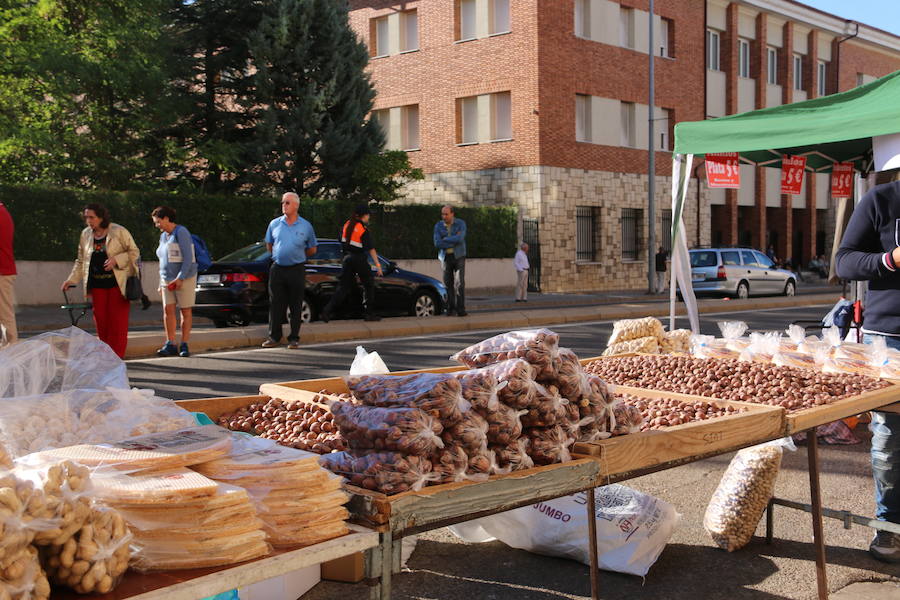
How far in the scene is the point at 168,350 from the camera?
37.8 feet

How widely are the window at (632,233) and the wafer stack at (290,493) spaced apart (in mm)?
31413

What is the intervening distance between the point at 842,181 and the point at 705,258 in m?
17.5

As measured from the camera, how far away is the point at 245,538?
6.36ft

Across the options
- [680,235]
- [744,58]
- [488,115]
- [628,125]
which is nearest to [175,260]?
[680,235]

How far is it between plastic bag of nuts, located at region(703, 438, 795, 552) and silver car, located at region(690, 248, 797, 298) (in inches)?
879

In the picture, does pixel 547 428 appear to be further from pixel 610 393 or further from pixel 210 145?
pixel 210 145

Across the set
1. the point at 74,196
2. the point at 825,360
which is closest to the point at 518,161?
the point at 74,196

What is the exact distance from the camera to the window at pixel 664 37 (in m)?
33.4

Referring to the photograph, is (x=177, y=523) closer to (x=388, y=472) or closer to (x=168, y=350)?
(x=388, y=472)

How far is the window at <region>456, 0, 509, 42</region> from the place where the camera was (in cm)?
2938

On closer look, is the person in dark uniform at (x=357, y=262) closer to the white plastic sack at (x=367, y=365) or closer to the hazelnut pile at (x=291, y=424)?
the white plastic sack at (x=367, y=365)

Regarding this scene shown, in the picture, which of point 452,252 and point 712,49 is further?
point 712,49

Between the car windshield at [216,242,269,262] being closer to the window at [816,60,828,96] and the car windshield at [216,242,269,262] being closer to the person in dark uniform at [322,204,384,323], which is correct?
the person in dark uniform at [322,204,384,323]

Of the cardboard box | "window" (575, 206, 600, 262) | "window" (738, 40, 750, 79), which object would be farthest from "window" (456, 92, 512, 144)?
the cardboard box
